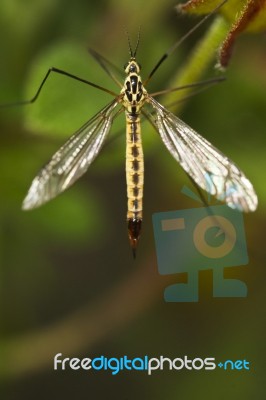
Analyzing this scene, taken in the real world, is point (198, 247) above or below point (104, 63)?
below

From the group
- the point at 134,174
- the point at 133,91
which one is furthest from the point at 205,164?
the point at 133,91

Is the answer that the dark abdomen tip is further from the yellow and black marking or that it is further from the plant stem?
the plant stem

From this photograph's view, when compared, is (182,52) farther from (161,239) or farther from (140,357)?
(140,357)

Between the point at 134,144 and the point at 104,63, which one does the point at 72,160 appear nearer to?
the point at 134,144

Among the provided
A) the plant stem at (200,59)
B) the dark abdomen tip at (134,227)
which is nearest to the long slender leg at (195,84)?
the plant stem at (200,59)

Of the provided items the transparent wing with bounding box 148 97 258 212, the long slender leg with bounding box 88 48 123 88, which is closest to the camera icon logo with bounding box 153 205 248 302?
the transparent wing with bounding box 148 97 258 212

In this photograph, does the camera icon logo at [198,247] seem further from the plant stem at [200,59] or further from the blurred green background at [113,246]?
the plant stem at [200,59]
